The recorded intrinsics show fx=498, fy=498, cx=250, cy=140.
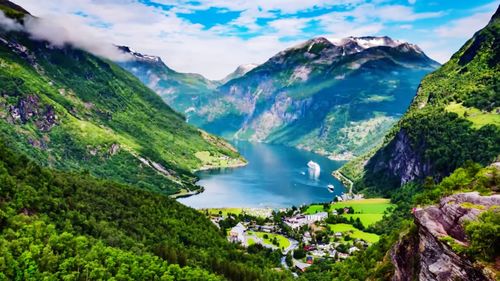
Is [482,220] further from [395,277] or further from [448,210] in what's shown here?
[395,277]

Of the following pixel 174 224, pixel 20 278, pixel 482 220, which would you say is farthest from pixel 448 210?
pixel 174 224

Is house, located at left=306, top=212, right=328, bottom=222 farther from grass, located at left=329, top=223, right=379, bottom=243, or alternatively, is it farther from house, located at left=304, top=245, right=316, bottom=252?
house, located at left=304, top=245, right=316, bottom=252

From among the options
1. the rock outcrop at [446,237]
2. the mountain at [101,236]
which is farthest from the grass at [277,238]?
the rock outcrop at [446,237]

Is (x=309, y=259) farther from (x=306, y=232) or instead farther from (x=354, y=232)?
(x=354, y=232)

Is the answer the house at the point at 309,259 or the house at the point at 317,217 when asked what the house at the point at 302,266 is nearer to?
the house at the point at 309,259

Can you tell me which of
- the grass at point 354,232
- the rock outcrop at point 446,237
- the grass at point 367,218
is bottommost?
the grass at point 354,232

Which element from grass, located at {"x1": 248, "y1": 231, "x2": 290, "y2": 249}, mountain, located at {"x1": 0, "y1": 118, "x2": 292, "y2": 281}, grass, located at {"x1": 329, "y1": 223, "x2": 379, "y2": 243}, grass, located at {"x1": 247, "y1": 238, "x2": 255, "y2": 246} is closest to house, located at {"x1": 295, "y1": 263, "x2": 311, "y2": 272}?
mountain, located at {"x1": 0, "y1": 118, "x2": 292, "y2": 281}
